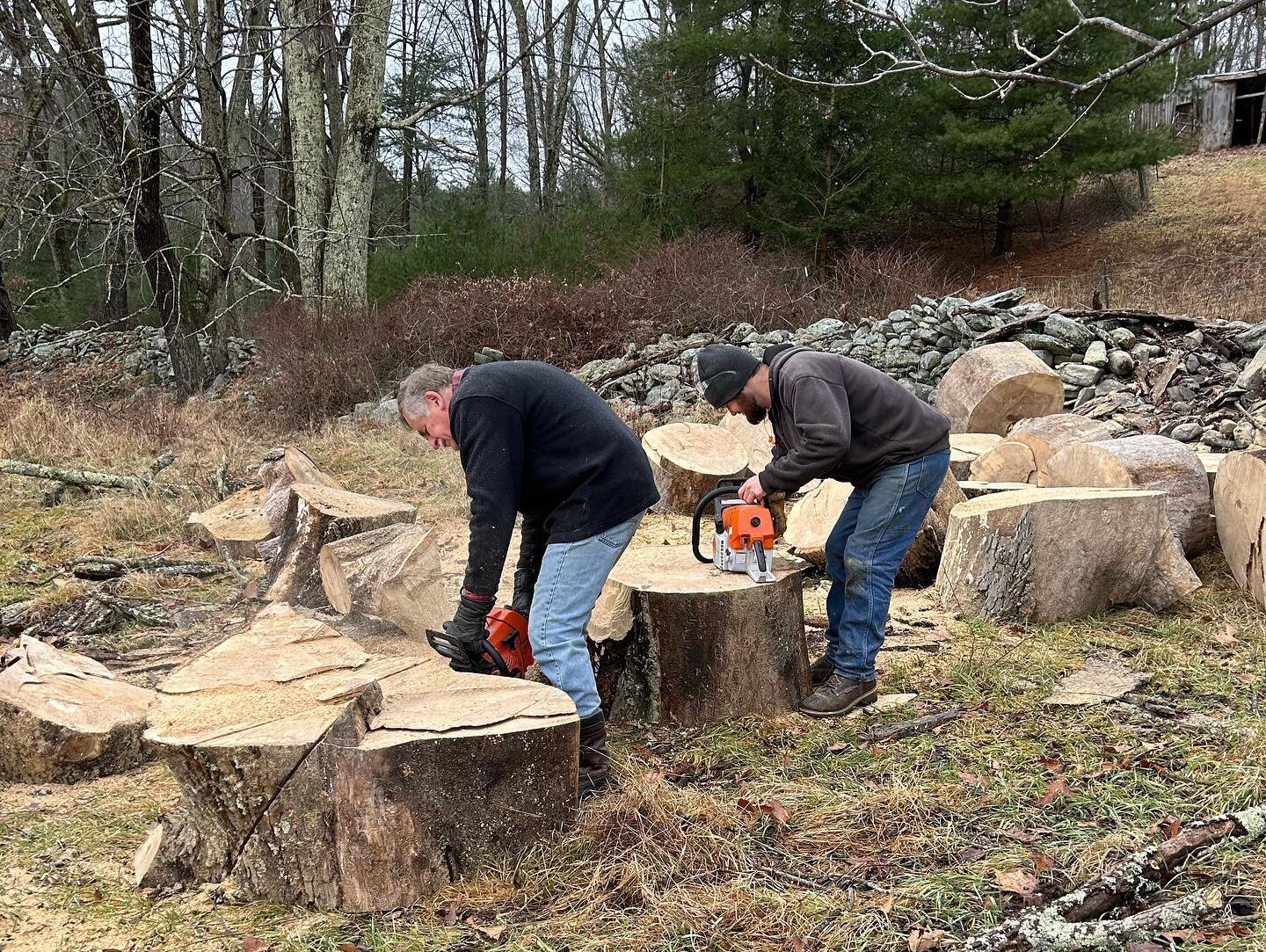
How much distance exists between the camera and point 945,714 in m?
4.14

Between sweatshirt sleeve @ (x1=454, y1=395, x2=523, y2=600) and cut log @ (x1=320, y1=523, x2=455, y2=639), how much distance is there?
5.26ft

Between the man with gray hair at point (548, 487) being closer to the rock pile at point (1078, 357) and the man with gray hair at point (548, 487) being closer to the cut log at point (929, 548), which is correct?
the cut log at point (929, 548)

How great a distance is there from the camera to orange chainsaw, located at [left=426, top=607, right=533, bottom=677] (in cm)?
335

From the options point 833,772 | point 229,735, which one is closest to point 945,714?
point 833,772

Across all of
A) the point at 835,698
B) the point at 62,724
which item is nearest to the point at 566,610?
the point at 835,698

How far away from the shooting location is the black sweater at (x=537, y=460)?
3.18 meters

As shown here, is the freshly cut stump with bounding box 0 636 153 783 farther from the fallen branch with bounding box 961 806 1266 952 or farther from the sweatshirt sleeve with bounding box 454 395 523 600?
the fallen branch with bounding box 961 806 1266 952

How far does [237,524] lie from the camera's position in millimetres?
7008

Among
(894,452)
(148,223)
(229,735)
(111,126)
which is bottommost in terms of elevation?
(229,735)

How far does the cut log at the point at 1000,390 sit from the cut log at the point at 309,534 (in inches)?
202

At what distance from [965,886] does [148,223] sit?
41.1 feet

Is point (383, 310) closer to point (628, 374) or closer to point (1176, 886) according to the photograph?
point (628, 374)

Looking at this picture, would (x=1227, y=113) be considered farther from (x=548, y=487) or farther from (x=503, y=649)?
(x=503, y=649)

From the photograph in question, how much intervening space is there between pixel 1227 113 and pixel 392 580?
32425 millimetres
